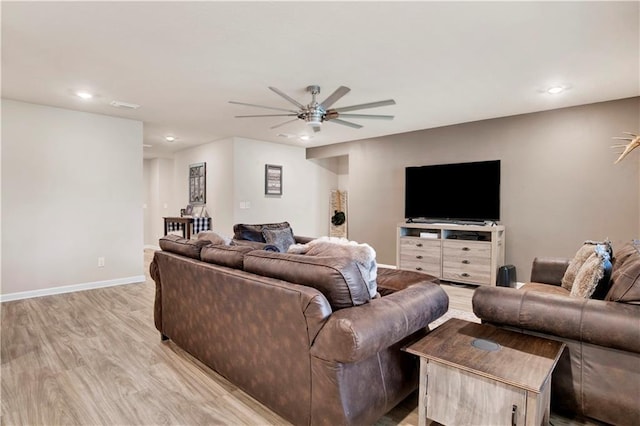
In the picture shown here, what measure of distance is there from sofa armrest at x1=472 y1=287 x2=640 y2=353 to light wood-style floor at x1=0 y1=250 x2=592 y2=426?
1.78 ft

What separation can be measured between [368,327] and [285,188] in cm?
557

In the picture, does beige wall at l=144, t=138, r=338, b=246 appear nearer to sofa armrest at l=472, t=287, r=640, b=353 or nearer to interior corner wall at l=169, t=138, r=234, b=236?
interior corner wall at l=169, t=138, r=234, b=236

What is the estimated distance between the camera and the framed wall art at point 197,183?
6707 mm

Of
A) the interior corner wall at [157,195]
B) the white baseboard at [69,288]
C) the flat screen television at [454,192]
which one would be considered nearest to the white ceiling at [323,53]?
the flat screen television at [454,192]

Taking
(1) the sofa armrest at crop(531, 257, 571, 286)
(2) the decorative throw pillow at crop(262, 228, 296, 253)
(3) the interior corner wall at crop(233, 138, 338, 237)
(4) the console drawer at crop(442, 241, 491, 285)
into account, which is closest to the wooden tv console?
(4) the console drawer at crop(442, 241, 491, 285)

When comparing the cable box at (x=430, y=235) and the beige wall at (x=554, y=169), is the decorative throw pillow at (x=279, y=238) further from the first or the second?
the beige wall at (x=554, y=169)

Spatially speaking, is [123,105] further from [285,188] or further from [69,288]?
[285,188]

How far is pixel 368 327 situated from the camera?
1.44m

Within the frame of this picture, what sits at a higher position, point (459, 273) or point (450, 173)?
point (450, 173)

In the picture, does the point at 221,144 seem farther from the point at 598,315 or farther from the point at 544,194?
the point at 598,315

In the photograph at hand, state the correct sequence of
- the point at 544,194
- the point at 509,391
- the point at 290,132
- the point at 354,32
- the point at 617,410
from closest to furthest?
1. the point at 509,391
2. the point at 617,410
3. the point at 354,32
4. the point at 544,194
5. the point at 290,132

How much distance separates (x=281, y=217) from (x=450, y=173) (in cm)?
335

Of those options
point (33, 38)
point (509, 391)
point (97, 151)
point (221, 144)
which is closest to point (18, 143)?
point (97, 151)

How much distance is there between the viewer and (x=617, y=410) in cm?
160
